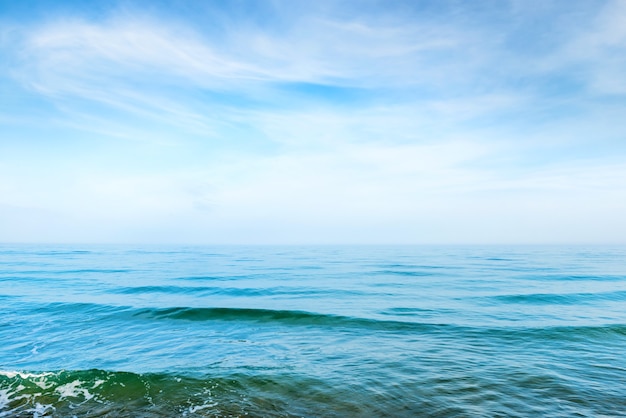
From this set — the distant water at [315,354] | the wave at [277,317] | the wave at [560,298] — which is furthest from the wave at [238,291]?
the wave at [560,298]

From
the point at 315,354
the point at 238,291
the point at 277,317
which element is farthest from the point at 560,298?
the point at 238,291

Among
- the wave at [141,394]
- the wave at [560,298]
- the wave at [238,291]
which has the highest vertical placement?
the wave at [560,298]

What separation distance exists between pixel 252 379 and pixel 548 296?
78.0 ft

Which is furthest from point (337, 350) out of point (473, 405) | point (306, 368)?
point (473, 405)

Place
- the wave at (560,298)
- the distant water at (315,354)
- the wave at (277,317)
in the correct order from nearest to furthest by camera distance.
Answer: the distant water at (315,354) → the wave at (277,317) → the wave at (560,298)

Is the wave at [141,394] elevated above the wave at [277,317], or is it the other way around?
the wave at [141,394]

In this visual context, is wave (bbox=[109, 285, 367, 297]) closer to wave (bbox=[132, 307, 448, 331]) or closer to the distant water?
the distant water

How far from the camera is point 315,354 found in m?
13.1

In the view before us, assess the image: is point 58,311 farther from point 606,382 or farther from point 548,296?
point 548,296

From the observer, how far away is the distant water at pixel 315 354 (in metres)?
8.84

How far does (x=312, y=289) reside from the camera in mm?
30109

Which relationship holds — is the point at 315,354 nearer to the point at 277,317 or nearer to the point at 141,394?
the point at 141,394

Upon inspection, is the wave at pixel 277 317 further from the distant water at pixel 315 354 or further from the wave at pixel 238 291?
the wave at pixel 238 291

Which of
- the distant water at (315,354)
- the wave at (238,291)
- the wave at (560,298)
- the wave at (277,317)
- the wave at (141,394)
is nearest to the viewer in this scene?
the wave at (141,394)
